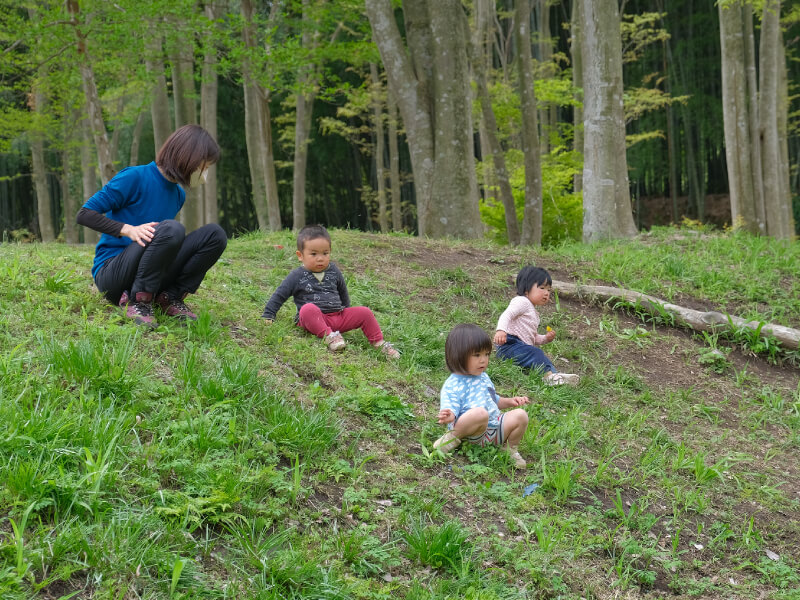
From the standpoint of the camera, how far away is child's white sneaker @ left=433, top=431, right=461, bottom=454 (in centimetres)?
368

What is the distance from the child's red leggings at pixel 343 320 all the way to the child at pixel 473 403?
1.41 metres

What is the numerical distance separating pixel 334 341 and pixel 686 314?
3.81m

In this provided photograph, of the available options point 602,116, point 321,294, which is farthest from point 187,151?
point 602,116

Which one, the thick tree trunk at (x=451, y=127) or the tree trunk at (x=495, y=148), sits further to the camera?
the tree trunk at (x=495, y=148)

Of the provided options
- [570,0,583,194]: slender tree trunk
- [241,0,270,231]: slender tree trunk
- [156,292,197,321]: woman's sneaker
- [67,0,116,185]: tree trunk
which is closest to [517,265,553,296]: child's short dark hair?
[156,292,197,321]: woman's sneaker

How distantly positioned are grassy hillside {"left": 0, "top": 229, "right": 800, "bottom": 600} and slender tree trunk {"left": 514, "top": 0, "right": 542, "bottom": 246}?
6526 millimetres

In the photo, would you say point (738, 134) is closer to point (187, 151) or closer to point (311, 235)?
point (311, 235)

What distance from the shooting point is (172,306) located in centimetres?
452

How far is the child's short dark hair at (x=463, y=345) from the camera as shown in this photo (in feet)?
12.2

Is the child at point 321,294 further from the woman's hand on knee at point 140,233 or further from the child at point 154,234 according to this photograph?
the woman's hand on knee at point 140,233

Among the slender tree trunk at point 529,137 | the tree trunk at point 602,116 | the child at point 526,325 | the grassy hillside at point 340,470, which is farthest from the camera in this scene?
the slender tree trunk at point 529,137

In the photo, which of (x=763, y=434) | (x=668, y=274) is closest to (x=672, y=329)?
(x=668, y=274)

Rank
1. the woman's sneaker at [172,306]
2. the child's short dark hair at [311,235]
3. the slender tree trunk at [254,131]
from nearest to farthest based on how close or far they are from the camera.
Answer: the woman's sneaker at [172,306] → the child's short dark hair at [311,235] → the slender tree trunk at [254,131]

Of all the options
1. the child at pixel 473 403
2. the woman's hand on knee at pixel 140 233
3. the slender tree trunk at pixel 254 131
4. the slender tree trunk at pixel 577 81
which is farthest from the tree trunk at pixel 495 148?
the woman's hand on knee at pixel 140 233
